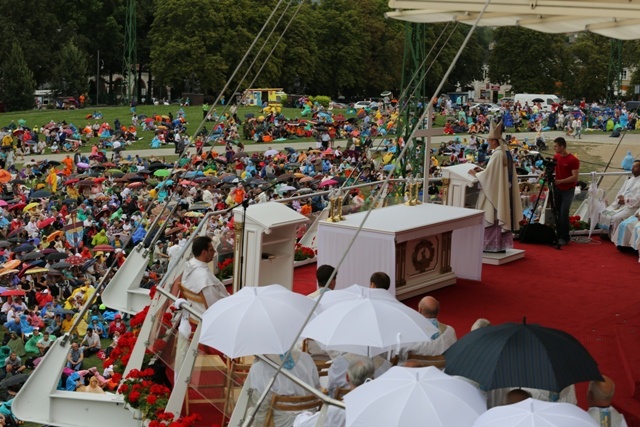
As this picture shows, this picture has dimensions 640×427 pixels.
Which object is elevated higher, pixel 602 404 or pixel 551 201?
pixel 551 201

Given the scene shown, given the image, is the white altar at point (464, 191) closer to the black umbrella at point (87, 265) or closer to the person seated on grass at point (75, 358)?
the person seated on grass at point (75, 358)

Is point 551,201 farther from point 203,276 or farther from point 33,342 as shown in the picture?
point 33,342

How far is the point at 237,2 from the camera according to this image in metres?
69.4

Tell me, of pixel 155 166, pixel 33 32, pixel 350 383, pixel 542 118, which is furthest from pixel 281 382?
pixel 33 32

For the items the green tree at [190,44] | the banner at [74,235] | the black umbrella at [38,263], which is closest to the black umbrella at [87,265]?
the black umbrella at [38,263]

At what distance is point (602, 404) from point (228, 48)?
62695 millimetres

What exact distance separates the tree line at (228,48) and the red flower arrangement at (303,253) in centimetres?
4691

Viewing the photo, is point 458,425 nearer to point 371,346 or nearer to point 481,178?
point 371,346

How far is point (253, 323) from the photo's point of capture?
7363mm

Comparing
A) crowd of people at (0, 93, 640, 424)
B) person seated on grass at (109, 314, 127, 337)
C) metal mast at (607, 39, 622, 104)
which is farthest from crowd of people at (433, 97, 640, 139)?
person seated on grass at (109, 314, 127, 337)

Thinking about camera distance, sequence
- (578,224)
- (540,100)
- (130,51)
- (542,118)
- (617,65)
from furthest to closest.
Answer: (540,100)
(617,65)
(542,118)
(130,51)
(578,224)

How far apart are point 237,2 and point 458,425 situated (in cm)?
6598

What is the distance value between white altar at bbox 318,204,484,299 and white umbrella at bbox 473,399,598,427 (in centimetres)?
557

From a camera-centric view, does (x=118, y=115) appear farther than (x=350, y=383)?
Yes
